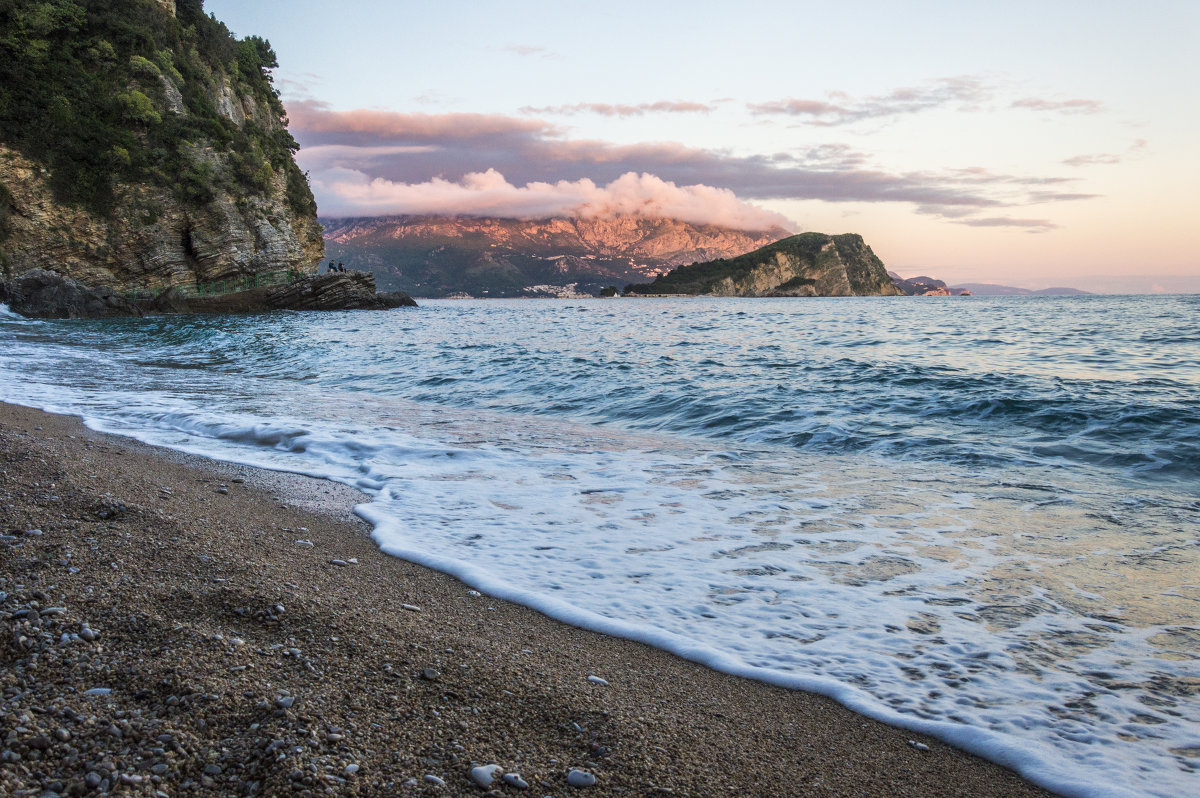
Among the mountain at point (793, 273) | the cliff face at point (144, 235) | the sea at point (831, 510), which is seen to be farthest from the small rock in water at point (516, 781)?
the mountain at point (793, 273)

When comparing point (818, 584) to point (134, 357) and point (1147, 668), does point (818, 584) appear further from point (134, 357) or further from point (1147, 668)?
point (134, 357)

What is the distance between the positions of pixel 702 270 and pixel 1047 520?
17416cm

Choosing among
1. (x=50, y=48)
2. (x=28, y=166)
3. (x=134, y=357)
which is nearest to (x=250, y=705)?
(x=134, y=357)

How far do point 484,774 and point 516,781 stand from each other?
3.9 inches

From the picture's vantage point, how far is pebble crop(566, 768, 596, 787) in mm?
2070

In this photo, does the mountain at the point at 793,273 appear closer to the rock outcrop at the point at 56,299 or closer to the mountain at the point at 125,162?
the mountain at the point at 125,162

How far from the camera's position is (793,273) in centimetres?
18075

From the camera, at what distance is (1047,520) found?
541 centimetres

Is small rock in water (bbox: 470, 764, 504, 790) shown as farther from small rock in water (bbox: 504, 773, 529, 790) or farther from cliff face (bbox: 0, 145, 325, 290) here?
cliff face (bbox: 0, 145, 325, 290)

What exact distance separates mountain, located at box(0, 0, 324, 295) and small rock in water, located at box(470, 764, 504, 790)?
4394 centimetres

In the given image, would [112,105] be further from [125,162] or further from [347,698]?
[347,698]

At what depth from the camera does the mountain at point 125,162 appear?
36.2 meters

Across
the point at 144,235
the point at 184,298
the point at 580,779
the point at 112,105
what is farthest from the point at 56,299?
the point at 580,779

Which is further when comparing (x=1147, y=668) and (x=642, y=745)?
(x=1147, y=668)
